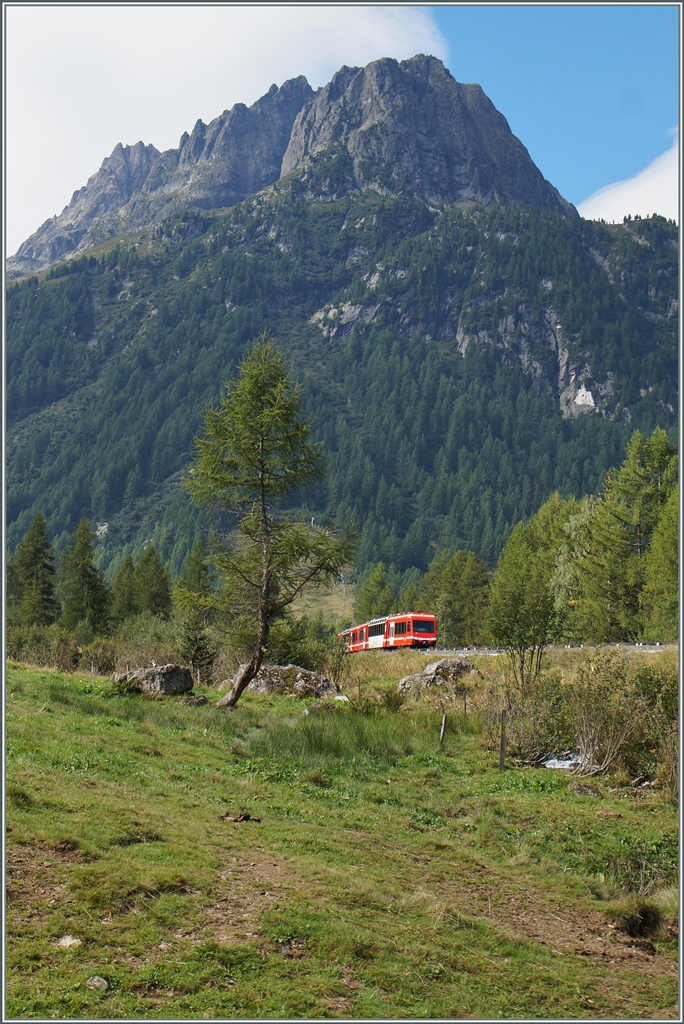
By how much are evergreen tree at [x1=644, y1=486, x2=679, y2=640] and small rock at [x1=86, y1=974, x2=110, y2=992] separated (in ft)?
126

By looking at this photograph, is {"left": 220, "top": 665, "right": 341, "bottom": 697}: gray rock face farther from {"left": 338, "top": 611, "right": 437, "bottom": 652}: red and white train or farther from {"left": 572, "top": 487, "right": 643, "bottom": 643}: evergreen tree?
{"left": 572, "top": 487, "right": 643, "bottom": 643}: evergreen tree

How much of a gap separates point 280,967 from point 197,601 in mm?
15564

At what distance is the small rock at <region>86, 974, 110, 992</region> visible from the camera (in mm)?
5562

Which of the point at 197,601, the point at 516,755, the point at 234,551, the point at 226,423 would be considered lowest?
the point at 516,755

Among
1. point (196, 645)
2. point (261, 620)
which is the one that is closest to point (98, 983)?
point (261, 620)

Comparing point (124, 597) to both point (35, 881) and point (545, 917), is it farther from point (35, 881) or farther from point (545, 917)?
point (35, 881)

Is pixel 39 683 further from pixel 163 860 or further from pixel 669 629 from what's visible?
pixel 669 629

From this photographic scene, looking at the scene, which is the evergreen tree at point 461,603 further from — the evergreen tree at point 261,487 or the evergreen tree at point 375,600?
the evergreen tree at point 261,487

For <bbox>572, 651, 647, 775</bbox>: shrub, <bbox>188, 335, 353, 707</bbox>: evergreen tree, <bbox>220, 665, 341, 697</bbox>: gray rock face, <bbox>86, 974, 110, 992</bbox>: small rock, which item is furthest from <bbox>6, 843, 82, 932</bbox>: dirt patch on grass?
<bbox>220, 665, 341, 697</bbox>: gray rock face

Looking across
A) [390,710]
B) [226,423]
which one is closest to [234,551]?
[226,423]

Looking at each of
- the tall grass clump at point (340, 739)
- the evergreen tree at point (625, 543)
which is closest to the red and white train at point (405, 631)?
the evergreen tree at point (625, 543)

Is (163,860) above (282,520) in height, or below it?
below

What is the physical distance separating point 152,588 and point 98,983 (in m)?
70.7

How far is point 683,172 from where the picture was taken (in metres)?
7.95
